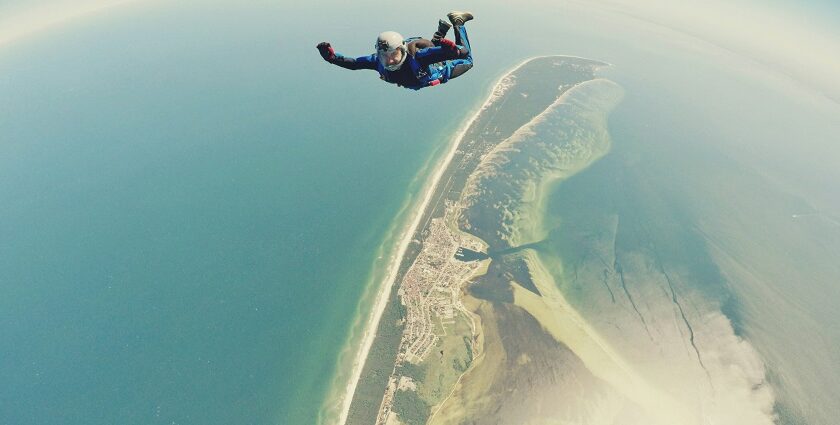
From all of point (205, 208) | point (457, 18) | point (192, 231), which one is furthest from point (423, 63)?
point (205, 208)

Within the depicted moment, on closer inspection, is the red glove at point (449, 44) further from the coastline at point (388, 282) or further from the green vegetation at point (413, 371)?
the coastline at point (388, 282)

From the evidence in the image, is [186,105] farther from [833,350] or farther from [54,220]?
[833,350]

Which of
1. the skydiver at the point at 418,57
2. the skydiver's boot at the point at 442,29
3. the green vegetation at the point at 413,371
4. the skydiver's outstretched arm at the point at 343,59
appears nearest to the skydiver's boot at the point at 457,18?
the skydiver at the point at 418,57

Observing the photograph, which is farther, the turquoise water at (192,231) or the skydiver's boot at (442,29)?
the turquoise water at (192,231)

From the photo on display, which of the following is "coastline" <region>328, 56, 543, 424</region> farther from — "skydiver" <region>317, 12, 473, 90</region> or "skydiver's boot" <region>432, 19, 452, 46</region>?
"skydiver's boot" <region>432, 19, 452, 46</region>

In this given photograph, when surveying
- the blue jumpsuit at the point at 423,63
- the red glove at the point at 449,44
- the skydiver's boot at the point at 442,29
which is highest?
the skydiver's boot at the point at 442,29

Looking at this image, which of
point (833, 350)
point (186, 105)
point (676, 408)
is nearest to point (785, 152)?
point (833, 350)

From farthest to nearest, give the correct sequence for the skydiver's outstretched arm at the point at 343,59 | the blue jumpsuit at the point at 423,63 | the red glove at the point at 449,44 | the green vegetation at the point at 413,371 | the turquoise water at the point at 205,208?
the green vegetation at the point at 413,371 < the turquoise water at the point at 205,208 < the skydiver's outstretched arm at the point at 343,59 < the blue jumpsuit at the point at 423,63 < the red glove at the point at 449,44
